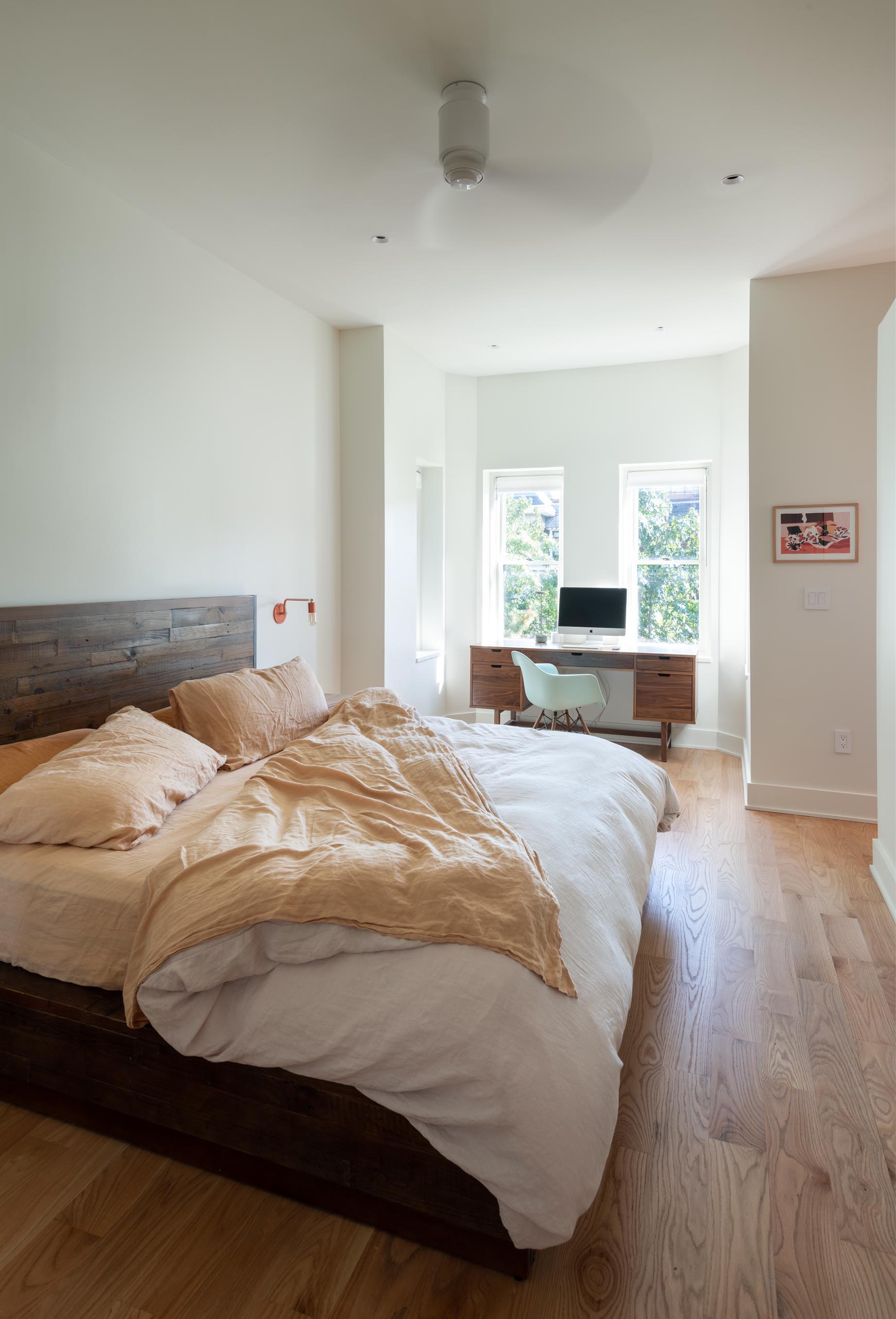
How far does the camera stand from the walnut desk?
507 cm

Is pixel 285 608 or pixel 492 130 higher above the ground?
pixel 492 130

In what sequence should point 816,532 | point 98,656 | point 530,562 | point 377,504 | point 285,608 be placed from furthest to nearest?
point 530,562 → point 377,504 → point 285,608 → point 816,532 → point 98,656

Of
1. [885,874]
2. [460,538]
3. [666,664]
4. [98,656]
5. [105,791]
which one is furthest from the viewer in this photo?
[460,538]

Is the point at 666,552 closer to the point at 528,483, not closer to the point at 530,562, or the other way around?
the point at 530,562

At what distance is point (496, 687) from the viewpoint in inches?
220

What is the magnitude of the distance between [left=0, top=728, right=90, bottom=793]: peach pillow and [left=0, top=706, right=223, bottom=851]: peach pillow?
0.13 ft

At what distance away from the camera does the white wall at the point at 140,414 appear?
2.56 m

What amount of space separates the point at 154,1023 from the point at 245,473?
287cm

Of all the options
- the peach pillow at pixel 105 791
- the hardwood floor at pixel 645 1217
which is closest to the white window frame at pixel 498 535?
the peach pillow at pixel 105 791

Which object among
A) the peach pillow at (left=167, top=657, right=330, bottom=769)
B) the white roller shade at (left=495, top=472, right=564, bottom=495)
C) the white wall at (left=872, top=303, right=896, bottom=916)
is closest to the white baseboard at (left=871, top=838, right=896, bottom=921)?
the white wall at (left=872, top=303, right=896, bottom=916)

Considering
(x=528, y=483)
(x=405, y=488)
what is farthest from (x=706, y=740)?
(x=405, y=488)

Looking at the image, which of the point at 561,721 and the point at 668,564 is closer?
the point at 668,564

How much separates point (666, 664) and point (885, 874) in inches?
91.5

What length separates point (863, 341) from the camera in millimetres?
3725
